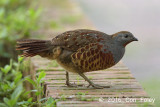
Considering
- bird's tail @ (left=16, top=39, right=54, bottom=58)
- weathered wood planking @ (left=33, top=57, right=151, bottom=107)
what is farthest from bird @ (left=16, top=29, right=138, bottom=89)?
weathered wood planking @ (left=33, top=57, right=151, bottom=107)

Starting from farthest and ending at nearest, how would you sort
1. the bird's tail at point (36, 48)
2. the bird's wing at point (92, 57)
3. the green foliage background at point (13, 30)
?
the green foliage background at point (13, 30) → the bird's tail at point (36, 48) → the bird's wing at point (92, 57)

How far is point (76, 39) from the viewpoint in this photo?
5.46m

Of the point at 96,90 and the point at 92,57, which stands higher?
the point at 92,57

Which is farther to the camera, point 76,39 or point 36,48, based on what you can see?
point 36,48

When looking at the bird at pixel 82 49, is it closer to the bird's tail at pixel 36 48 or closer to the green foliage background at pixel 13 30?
the bird's tail at pixel 36 48

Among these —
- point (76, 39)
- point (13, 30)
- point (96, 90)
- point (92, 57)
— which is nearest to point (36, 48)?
point (76, 39)

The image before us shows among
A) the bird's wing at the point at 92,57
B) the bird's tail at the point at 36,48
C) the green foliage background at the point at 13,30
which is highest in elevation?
the green foliage background at the point at 13,30

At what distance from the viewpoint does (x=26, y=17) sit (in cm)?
919

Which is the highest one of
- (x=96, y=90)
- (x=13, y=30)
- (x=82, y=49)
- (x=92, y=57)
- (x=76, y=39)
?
(x=13, y=30)

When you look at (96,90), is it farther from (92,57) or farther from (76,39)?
(76,39)

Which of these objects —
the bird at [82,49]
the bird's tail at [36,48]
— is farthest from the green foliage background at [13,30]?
the bird at [82,49]

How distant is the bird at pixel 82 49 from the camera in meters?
5.41

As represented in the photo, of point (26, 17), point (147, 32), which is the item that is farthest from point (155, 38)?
point (26, 17)

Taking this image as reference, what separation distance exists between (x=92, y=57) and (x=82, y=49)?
0.56 feet
